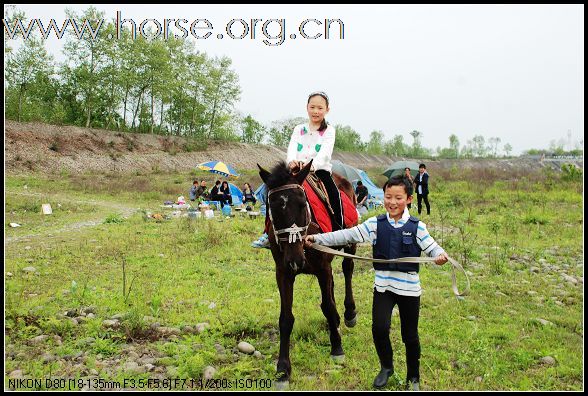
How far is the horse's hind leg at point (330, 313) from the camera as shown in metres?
4.06

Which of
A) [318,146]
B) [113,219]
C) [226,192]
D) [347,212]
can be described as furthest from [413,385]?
[226,192]

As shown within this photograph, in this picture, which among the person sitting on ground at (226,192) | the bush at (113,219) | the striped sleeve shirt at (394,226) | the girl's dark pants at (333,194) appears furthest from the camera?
the person sitting on ground at (226,192)

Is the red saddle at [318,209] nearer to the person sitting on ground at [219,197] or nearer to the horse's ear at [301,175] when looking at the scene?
the horse's ear at [301,175]

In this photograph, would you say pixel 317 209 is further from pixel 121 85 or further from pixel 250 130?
pixel 250 130

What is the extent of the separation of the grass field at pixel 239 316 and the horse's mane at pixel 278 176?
5.66 feet

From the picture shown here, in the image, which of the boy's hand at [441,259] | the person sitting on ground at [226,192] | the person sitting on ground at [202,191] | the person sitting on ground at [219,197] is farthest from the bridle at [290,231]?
the person sitting on ground at [202,191]

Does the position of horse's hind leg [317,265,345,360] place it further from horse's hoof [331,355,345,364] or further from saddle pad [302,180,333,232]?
saddle pad [302,180,333,232]

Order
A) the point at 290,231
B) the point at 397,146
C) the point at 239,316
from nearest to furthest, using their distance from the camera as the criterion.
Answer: the point at 290,231, the point at 239,316, the point at 397,146

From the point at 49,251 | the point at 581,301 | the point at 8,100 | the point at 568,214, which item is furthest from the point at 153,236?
the point at 8,100

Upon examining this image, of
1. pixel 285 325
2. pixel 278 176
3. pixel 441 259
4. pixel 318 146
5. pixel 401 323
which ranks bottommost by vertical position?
pixel 285 325

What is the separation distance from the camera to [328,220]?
441 centimetres

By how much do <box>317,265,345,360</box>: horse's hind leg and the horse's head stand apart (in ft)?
2.27

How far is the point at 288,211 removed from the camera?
359cm

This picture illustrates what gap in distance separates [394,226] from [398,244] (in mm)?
168
